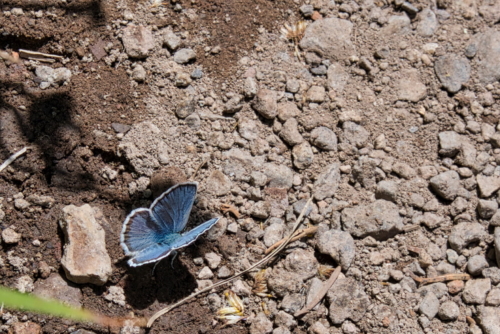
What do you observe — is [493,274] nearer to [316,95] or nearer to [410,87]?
[410,87]

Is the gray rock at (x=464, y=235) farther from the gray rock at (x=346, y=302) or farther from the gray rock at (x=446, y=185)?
the gray rock at (x=346, y=302)

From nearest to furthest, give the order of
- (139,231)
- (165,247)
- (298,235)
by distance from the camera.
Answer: (165,247)
(139,231)
(298,235)

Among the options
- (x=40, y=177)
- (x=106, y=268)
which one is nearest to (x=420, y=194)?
(x=106, y=268)

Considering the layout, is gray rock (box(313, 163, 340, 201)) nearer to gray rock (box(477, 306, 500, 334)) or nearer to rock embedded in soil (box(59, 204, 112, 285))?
gray rock (box(477, 306, 500, 334))

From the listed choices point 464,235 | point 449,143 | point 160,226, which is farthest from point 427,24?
point 160,226

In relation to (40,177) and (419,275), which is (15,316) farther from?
(419,275)

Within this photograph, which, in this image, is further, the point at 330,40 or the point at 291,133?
the point at 330,40
